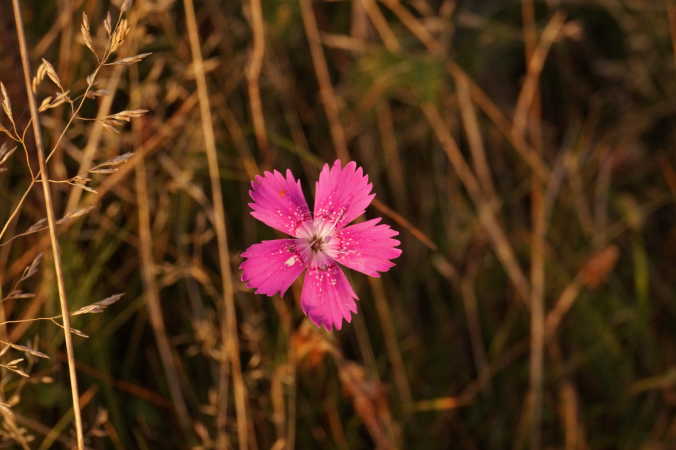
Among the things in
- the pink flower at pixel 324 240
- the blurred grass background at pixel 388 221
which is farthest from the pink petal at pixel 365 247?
the blurred grass background at pixel 388 221

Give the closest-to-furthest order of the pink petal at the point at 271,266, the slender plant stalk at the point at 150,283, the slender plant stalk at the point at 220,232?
the pink petal at the point at 271,266 → the slender plant stalk at the point at 220,232 → the slender plant stalk at the point at 150,283

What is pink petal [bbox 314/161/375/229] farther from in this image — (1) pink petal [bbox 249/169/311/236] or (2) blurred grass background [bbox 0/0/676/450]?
(2) blurred grass background [bbox 0/0/676/450]

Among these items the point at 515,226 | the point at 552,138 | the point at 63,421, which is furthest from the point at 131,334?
the point at 552,138

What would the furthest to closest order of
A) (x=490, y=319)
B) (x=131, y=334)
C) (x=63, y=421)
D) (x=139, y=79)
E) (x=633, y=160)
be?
(x=633, y=160), (x=490, y=319), (x=139, y=79), (x=131, y=334), (x=63, y=421)

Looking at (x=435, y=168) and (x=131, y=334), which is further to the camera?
(x=435, y=168)

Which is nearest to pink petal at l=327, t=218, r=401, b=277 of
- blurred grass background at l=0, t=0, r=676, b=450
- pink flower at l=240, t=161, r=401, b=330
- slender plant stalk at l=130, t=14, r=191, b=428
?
pink flower at l=240, t=161, r=401, b=330

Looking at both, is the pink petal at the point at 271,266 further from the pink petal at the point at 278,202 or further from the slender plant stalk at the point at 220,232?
the slender plant stalk at the point at 220,232

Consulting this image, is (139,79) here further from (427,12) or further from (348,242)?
(348,242)
